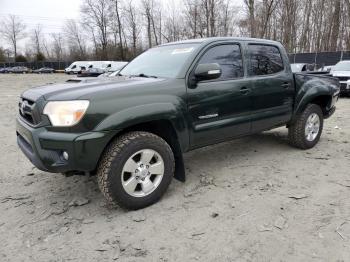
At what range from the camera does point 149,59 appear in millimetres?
4480

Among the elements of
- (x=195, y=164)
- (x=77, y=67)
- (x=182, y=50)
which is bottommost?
(x=195, y=164)

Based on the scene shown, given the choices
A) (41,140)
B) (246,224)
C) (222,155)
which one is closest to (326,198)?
(246,224)

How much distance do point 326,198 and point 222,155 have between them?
1.84 meters

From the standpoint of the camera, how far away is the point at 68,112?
2994mm

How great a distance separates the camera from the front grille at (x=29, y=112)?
125 inches

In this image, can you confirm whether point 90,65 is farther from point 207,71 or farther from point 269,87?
point 207,71

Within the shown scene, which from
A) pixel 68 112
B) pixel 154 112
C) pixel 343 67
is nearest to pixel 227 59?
pixel 154 112

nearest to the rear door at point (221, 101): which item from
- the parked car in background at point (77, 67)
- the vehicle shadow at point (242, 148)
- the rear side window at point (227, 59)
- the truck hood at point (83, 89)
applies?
the rear side window at point (227, 59)

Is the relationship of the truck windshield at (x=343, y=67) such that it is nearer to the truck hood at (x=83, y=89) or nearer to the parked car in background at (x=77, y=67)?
the truck hood at (x=83, y=89)

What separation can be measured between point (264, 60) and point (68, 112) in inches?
116

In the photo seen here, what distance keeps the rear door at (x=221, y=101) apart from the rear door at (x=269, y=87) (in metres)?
0.18

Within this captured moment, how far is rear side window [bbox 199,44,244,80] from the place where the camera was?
Result: 13.3ft

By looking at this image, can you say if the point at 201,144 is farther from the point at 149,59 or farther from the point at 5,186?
the point at 5,186

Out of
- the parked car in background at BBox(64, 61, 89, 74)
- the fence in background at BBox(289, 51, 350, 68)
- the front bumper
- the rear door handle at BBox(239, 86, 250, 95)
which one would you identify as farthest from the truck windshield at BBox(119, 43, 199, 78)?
the parked car in background at BBox(64, 61, 89, 74)
